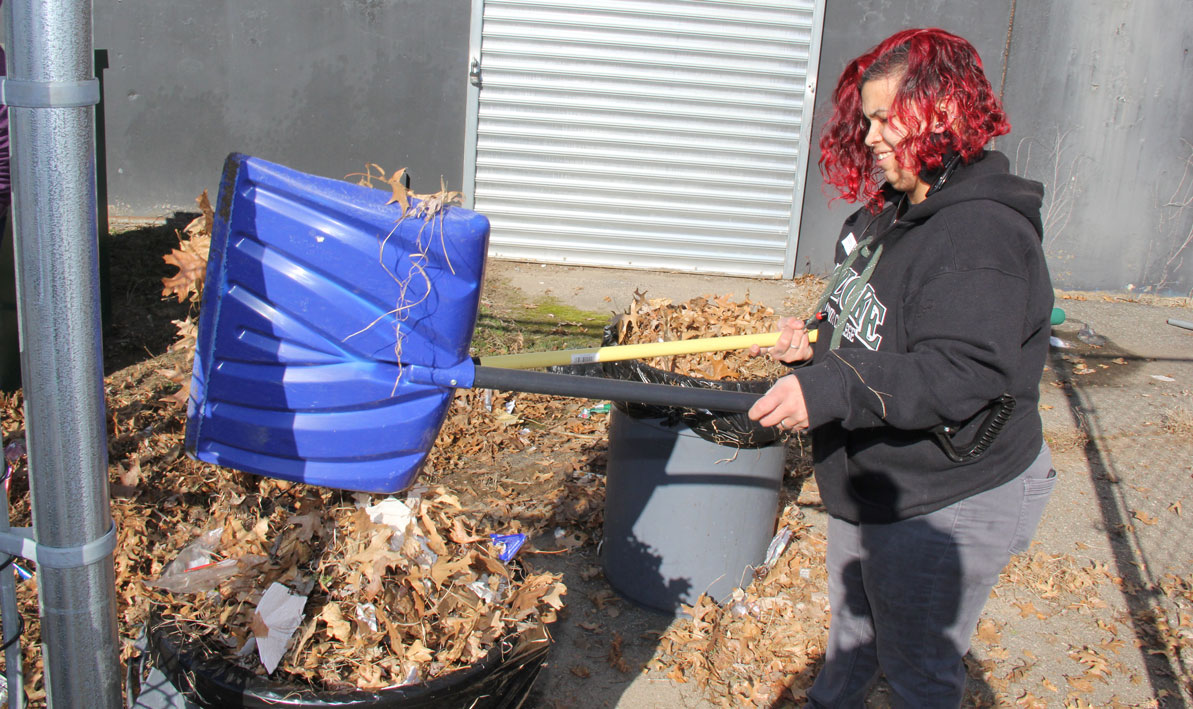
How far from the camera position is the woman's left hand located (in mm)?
1933

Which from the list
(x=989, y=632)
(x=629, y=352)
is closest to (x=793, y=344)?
(x=629, y=352)

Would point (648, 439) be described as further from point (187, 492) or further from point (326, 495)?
point (187, 492)

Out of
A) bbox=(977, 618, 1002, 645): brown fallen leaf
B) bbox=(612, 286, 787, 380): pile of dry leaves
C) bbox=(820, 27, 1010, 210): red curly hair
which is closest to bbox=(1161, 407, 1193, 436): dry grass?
bbox=(977, 618, 1002, 645): brown fallen leaf

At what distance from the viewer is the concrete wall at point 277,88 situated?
7.54 m

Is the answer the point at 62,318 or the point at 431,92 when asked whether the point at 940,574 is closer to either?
the point at 62,318

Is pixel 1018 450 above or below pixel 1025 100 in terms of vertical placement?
below

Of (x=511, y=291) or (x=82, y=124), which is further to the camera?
(x=511, y=291)

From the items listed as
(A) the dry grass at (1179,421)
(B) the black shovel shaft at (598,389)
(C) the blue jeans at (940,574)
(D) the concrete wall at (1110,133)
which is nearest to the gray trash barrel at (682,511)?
(C) the blue jeans at (940,574)

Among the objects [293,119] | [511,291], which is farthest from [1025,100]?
[293,119]

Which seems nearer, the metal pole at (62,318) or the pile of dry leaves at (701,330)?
the metal pole at (62,318)

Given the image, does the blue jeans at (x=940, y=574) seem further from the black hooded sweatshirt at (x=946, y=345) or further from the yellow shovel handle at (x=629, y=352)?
the yellow shovel handle at (x=629, y=352)

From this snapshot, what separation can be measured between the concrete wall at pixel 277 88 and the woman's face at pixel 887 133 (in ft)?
20.0

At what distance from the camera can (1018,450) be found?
82.4 inches

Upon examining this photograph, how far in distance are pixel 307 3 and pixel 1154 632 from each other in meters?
7.00
